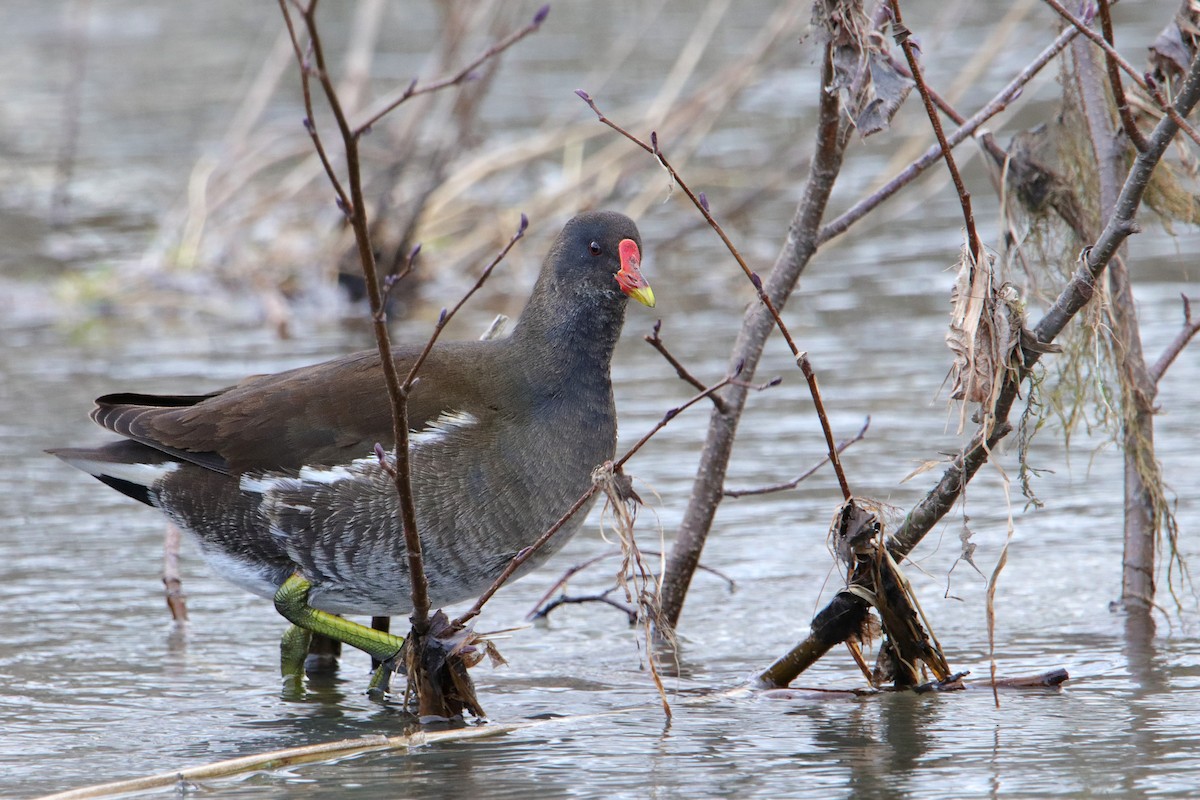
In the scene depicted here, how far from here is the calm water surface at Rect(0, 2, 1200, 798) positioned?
126 inches

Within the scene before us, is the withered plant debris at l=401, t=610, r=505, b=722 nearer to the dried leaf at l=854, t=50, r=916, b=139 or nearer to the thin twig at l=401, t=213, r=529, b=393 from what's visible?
the thin twig at l=401, t=213, r=529, b=393

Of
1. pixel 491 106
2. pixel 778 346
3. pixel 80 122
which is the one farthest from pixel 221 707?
pixel 80 122

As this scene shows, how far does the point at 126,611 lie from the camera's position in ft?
14.9

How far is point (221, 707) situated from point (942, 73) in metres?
9.02

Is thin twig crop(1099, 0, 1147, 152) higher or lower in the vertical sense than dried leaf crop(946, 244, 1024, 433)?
higher

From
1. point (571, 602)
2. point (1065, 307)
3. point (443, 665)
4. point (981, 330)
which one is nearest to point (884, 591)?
point (981, 330)

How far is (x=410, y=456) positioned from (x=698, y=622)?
41.4 inches

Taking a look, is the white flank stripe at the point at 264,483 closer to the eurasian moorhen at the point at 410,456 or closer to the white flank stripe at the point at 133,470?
the eurasian moorhen at the point at 410,456

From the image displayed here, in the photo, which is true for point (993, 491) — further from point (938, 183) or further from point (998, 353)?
point (938, 183)

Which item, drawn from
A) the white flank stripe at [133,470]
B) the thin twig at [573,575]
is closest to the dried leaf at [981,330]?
the thin twig at [573,575]

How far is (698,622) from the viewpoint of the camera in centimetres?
440

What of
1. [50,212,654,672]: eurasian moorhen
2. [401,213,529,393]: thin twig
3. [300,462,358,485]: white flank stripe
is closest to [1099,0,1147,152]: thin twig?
[50,212,654,672]: eurasian moorhen

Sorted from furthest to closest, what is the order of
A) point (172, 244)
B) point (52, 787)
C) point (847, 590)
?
point (172, 244) → point (847, 590) → point (52, 787)

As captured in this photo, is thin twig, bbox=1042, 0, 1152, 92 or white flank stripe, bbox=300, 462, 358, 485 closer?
thin twig, bbox=1042, 0, 1152, 92
